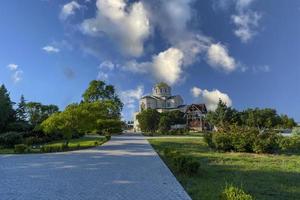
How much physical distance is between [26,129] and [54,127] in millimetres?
16881

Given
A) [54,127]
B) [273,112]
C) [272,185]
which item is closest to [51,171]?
[272,185]

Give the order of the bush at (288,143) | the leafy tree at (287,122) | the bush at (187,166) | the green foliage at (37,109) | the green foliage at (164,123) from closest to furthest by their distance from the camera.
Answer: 1. the bush at (187,166)
2. the bush at (288,143)
3. the green foliage at (37,109)
4. the leafy tree at (287,122)
5. the green foliage at (164,123)

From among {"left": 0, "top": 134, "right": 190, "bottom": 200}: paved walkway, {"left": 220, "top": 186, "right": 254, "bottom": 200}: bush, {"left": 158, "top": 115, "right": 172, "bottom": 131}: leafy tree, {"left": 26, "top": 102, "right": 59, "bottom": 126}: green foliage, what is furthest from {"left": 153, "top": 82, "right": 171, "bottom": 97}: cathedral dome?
{"left": 220, "top": 186, "right": 254, "bottom": 200}: bush

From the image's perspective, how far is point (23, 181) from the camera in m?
10.5

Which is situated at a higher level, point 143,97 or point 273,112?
point 143,97

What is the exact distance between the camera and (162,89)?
107812mm

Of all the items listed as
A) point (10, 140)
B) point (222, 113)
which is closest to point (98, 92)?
point (222, 113)

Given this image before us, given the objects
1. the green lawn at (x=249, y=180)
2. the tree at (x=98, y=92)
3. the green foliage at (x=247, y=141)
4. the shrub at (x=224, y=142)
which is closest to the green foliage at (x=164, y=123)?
the tree at (x=98, y=92)

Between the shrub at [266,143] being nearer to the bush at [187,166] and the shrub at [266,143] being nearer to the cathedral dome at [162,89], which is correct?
the bush at [187,166]

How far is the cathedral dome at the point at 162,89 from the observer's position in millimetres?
107375

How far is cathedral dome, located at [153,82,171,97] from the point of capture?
10738 cm

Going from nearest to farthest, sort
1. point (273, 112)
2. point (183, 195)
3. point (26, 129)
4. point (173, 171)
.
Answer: point (183, 195), point (173, 171), point (26, 129), point (273, 112)

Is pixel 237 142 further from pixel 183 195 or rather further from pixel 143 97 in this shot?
pixel 143 97

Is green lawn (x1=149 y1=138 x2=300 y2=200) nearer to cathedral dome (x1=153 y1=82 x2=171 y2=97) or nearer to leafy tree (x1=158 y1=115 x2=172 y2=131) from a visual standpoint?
leafy tree (x1=158 y1=115 x2=172 y2=131)
